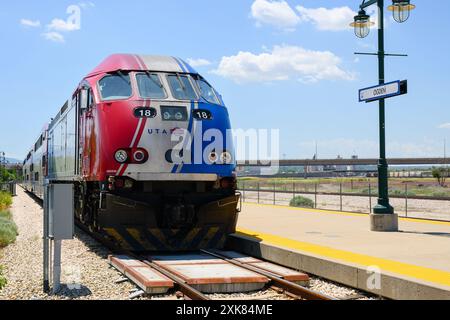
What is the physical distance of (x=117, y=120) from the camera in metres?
9.73

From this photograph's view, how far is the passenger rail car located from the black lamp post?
4.33 metres

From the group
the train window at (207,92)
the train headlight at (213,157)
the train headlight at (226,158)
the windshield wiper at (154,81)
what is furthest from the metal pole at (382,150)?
the windshield wiper at (154,81)

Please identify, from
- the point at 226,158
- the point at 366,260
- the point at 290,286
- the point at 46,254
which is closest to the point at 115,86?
the point at 226,158

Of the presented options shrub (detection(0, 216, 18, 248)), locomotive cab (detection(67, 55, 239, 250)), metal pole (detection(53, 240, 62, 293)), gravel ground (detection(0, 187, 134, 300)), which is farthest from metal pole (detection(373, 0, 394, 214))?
shrub (detection(0, 216, 18, 248))

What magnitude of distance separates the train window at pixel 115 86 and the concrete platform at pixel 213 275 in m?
3.08

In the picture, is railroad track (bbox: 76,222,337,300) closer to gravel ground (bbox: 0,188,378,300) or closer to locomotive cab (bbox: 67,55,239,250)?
gravel ground (bbox: 0,188,378,300)

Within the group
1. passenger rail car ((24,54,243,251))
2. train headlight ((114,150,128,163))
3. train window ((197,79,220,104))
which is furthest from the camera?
train window ((197,79,220,104))

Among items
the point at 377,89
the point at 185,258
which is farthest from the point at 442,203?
the point at 185,258

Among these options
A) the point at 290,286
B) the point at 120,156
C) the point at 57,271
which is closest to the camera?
the point at 290,286

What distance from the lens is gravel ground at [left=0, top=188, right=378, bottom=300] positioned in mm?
7309

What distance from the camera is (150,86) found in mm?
10453

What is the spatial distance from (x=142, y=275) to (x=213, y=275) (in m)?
1.03

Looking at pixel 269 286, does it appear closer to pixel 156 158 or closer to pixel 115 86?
pixel 156 158

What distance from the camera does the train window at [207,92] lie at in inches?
423
